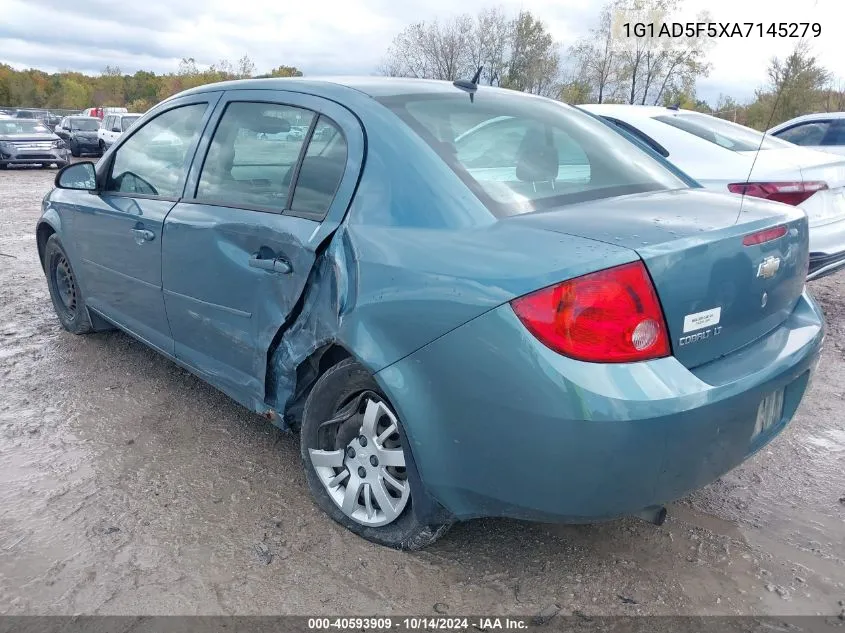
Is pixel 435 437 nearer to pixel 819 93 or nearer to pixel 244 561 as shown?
pixel 244 561

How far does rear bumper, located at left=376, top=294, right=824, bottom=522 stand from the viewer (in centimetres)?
191

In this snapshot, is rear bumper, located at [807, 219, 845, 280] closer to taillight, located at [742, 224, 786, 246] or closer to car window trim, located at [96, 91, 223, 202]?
taillight, located at [742, 224, 786, 246]

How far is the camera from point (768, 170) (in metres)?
4.67

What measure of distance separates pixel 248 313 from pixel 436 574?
1.28 m

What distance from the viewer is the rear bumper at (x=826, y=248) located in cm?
481

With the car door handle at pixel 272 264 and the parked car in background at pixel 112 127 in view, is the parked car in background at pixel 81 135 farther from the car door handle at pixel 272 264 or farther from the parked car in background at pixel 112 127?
the car door handle at pixel 272 264

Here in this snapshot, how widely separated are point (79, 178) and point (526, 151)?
280cm

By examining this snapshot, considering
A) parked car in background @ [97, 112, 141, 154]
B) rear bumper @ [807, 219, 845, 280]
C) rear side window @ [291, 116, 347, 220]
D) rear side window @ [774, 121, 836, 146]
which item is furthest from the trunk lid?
parked car in background @ [97, 112, 141, 154]

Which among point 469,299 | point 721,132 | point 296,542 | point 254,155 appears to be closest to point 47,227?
point 254,155

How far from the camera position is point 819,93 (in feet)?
62.5

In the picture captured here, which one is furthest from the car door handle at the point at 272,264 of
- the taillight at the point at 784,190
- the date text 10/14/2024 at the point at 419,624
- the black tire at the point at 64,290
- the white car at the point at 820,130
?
the white car at the point at 820,130

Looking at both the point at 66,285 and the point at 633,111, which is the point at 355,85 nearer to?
the point at 66,285

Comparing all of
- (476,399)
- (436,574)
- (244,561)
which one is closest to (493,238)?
(476,399)

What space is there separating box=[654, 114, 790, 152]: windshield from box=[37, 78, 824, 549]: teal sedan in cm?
Result: 263
